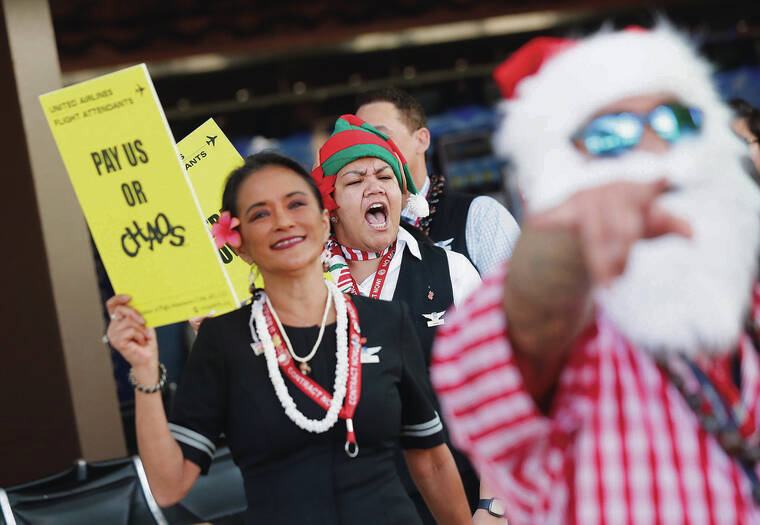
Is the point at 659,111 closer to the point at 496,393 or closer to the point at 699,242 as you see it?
the point at 699,242

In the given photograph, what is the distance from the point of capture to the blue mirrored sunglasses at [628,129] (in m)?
0.95

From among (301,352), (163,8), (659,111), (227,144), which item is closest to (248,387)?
(301,352)

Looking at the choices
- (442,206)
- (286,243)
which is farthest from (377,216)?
(286,243)

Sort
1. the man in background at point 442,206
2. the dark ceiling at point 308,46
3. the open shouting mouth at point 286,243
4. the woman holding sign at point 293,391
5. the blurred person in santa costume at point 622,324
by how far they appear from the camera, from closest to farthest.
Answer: the blurred person in santa costume at point 622,324 → the woman holding sign at point 293,391 → the open shouting mouth at point 286,243 → the man in background at point 442,206 → the dark ceiling at point 308,46

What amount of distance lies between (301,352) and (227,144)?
2.28 feet

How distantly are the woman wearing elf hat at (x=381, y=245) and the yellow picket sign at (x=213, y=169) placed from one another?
0.28 m

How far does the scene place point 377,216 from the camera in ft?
8.29

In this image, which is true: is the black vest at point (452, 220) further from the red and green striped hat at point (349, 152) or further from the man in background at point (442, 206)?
the red and green striped hat at point (349, 152)

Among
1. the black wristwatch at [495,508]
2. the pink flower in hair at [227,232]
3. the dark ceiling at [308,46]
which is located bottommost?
the black wristwatch at [495,508]

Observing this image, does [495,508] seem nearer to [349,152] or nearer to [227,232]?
[227,232]

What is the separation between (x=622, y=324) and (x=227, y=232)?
107 cm

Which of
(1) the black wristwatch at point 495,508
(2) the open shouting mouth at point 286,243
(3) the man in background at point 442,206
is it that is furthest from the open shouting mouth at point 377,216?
(1) the black wristwatch at point 495,508

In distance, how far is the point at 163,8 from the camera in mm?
6754

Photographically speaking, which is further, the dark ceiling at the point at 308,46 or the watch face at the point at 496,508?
the dark ceiling at the point at 308,46
